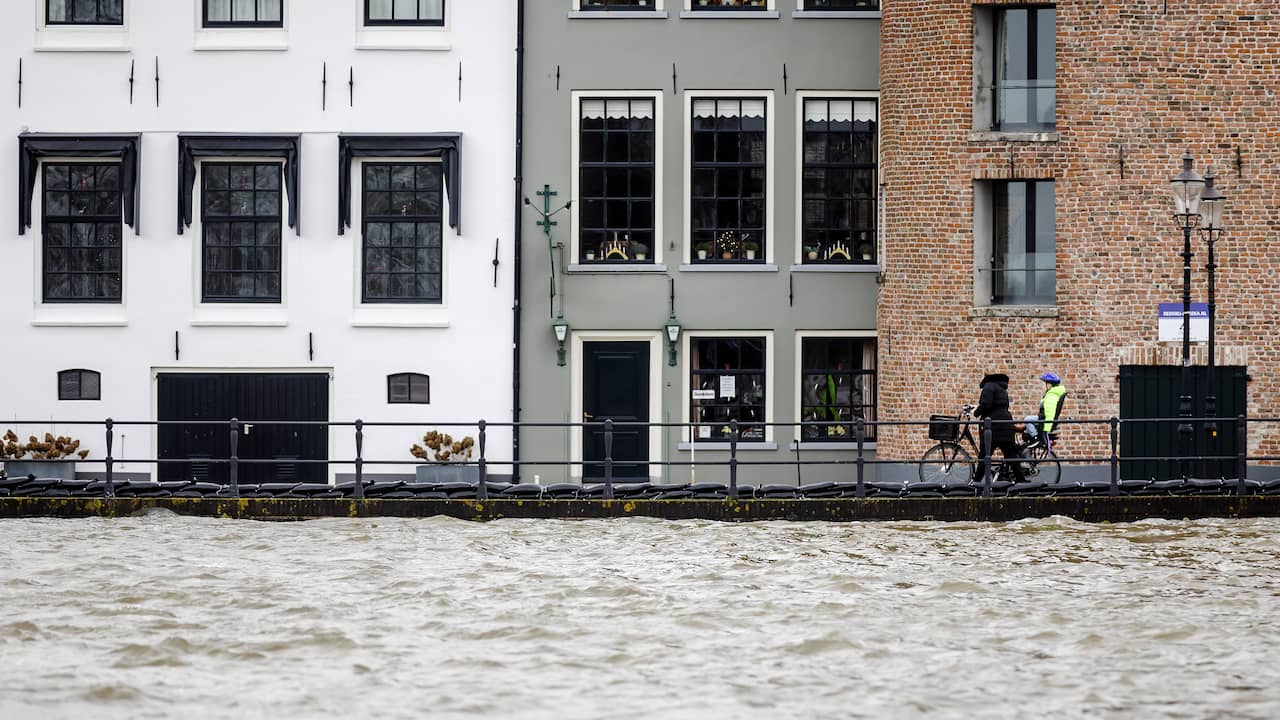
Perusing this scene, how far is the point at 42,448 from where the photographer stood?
91.1ft

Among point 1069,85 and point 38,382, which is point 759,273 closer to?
point 1069,85

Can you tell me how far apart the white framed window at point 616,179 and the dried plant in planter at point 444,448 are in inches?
129

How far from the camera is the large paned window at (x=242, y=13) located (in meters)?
29.1

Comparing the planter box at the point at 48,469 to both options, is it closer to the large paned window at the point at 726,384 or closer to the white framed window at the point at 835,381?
the large paned window at the point at 726,384

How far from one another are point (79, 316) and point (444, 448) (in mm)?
5943

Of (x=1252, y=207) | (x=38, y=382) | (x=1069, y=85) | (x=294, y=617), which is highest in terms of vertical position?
(x=1069, y=85)

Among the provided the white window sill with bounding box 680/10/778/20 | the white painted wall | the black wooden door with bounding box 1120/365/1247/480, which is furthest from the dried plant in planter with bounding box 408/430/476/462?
the black wooden door with bounding box 1120/365/1247/480

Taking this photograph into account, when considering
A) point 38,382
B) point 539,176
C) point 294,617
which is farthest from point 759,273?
point 294,617

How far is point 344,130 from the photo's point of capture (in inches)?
1137

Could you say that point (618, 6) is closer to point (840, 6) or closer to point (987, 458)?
point (840, 6)

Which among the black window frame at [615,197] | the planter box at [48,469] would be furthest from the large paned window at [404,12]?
the planter box at [48,469]

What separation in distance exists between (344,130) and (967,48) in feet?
29.6

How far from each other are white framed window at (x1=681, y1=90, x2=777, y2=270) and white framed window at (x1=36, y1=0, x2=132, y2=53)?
27.5ft

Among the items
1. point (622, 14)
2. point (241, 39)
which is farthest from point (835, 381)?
point (241, 39)
